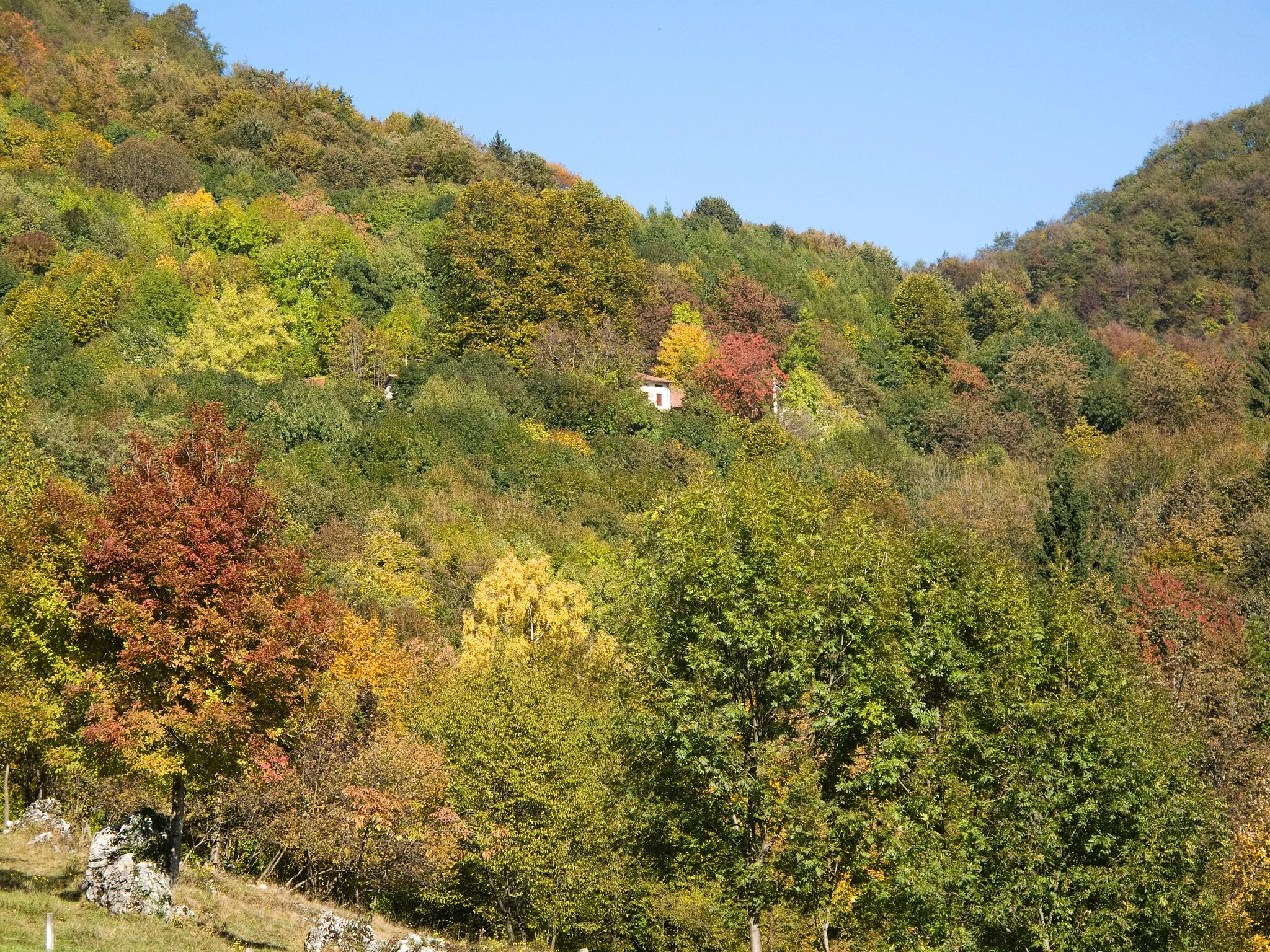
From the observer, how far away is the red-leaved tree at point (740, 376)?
79.7 m

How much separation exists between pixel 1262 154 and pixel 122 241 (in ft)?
379

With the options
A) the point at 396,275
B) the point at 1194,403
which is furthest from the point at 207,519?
the point at 1194,403

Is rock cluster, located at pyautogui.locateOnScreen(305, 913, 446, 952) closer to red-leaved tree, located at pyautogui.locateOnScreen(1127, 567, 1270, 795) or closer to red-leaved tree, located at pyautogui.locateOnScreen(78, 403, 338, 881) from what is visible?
red-leaved tree, located at pyautogui.locateOnScreen(78, 403, 338, 881)

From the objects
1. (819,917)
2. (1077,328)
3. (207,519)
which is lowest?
(819,917)

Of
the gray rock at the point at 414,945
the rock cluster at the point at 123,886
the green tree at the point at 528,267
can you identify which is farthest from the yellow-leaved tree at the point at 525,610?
the green tree at the point at 528,267

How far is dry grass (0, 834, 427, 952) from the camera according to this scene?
67.6 feet

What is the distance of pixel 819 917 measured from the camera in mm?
24969

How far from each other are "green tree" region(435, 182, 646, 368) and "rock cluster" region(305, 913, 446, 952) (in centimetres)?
4974

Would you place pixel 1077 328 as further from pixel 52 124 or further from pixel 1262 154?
pixel 52 124

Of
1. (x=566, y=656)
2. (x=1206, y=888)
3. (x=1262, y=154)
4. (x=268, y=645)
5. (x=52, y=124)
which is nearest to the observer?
(x=268, y=645)

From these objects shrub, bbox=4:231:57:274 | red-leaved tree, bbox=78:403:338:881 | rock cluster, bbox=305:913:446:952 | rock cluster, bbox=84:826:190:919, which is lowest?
rock cluster, bbox=305:913:446:952

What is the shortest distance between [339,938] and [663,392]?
5525 centimetres

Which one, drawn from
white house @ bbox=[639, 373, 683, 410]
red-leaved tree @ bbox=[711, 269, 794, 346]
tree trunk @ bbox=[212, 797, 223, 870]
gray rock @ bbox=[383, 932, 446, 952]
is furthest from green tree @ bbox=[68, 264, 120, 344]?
gray rock @ bbox=[383, 932, 446, 952]

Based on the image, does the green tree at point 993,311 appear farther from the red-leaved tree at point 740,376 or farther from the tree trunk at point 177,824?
the tree trunk at point 177,824
